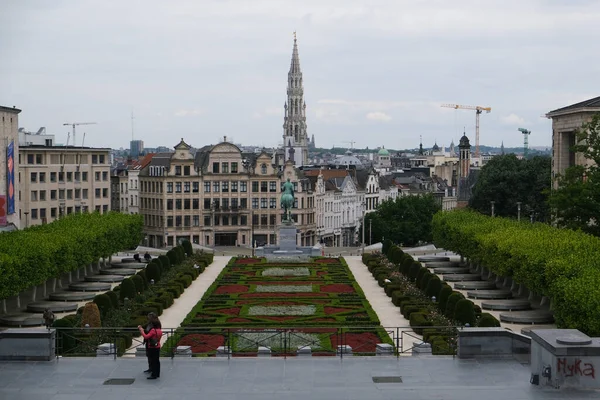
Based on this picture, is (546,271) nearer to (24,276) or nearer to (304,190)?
(24,276)

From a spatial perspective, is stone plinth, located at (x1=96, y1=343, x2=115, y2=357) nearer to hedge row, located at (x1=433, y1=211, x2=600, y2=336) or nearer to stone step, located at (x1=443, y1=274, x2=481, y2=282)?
hedge row, located at (x1=433, y1=211, x2=600, y2=336)

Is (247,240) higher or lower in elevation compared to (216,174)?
lower

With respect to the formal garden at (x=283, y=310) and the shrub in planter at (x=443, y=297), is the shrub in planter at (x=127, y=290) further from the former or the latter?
the shrub in planter at (x=443, y=297)

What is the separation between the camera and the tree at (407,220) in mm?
131625

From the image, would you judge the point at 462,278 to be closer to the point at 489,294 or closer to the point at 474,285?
the point at 474,285

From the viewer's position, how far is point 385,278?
7544 centimetres

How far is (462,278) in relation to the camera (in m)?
79.8

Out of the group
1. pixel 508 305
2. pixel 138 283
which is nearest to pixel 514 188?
pixel 508 305

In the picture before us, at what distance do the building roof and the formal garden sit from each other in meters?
27.6

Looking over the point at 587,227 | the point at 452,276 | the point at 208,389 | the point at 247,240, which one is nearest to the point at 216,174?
the point at 247,240

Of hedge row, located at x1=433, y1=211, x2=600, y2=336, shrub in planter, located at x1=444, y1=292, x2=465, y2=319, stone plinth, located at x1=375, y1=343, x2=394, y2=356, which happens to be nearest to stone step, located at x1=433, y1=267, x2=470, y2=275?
hedge row, located at x1=433, y1=211, x2=600, y2=336

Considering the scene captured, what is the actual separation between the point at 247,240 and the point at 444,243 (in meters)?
51.6

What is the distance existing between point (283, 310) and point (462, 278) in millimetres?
22967

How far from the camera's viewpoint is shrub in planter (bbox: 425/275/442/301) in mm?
62781
